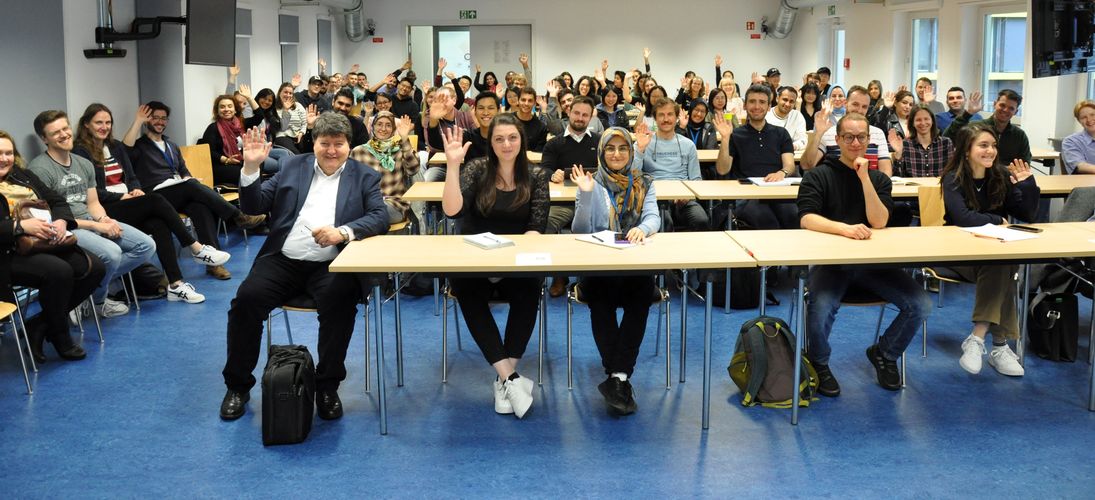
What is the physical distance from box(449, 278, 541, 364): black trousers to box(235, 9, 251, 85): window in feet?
24.4

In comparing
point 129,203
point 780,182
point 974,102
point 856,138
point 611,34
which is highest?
point 611,34

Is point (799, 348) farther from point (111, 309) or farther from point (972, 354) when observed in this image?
point (111, 309)

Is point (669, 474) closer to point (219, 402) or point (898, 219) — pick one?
point (219, 402)

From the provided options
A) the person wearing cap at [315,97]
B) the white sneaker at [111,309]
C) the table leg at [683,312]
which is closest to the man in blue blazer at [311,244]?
the table leg at [683,312]

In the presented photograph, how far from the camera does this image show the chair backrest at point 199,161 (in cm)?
739

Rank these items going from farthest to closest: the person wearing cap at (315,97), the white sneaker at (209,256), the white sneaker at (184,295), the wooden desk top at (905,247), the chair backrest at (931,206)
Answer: the person wearing cap at (315,97)
the white sneaker at (209,256)
the white sneaker at (184,295)
the chair backrest at (931,206)
the wooden desk top at (905,247)

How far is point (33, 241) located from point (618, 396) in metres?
2.84

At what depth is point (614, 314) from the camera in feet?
13.4

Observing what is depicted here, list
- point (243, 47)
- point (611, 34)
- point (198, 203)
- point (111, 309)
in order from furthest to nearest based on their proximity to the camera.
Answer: point (611, 34), point (243, 47), point (198, 203), point (111, 309)

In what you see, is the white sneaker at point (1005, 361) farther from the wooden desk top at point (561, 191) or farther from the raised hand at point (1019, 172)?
the wooden desk top at point (561, 191)

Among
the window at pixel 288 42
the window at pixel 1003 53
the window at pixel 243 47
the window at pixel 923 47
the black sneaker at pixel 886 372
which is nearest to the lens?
the black sneaker at pixel 886 372

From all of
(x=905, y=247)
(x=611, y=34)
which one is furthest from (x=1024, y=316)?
(x=611, y=34)

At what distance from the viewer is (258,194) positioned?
412 centimetres

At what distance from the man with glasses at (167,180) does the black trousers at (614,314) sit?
11.2 feet
